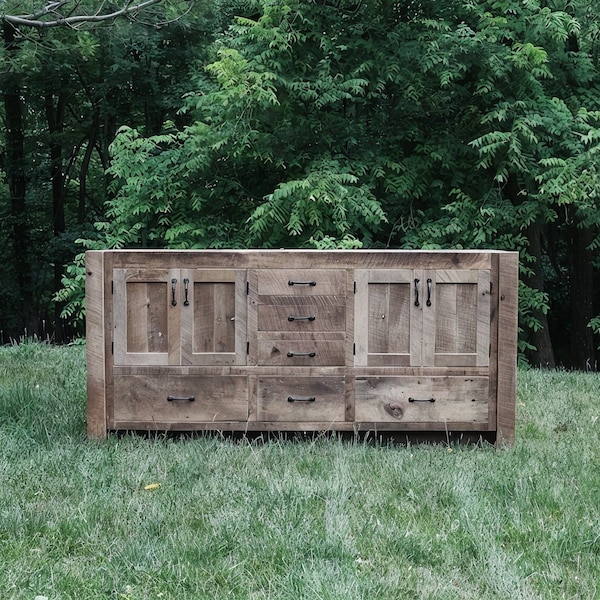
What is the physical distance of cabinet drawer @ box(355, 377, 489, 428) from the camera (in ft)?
13.3

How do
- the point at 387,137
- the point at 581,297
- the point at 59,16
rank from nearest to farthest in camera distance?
the point at 59,16 < the point at 387,137 < the point at 581,297

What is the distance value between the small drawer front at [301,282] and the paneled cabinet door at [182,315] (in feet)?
0.43

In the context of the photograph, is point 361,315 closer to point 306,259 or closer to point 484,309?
point 306,259

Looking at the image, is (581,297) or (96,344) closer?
(96,344)

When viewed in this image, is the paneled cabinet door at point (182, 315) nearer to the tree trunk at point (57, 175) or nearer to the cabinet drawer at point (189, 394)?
the cabinet drawer at point (189, 394)

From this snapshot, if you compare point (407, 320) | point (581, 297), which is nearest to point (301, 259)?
point (407, 320)

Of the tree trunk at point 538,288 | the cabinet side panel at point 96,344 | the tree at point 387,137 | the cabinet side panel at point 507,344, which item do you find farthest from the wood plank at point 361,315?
the tree trunk at point 538,288

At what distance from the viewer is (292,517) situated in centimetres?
283

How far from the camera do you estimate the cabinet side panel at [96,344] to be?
401 centimetres

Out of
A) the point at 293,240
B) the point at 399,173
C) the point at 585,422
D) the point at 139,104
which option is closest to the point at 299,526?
the point at 585,422

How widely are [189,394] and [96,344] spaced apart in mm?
600

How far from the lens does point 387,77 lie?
8.60 meters

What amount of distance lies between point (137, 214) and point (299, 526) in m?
7.13

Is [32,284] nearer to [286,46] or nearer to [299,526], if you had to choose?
[286,46]
